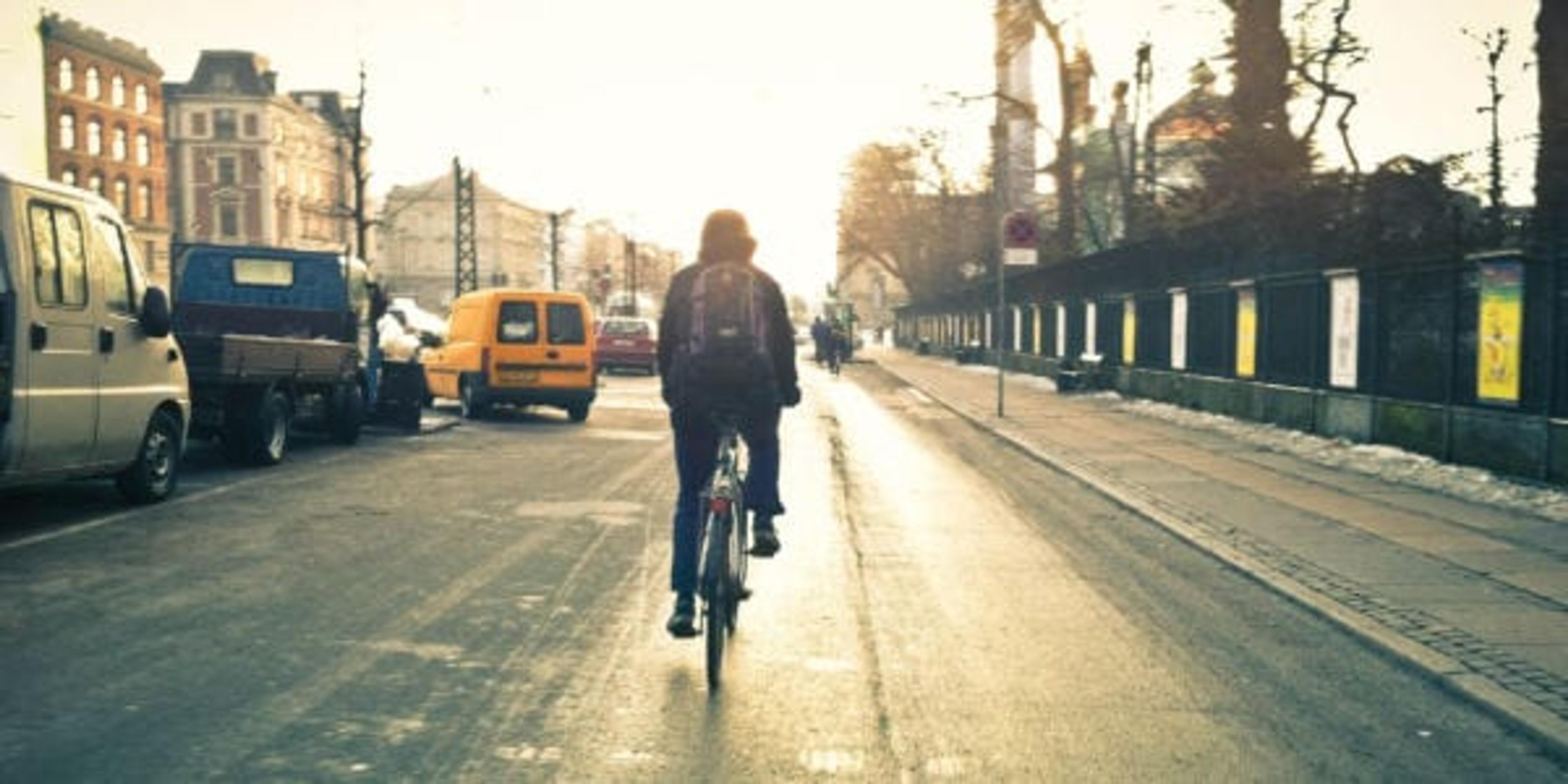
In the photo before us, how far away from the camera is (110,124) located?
2667 inches

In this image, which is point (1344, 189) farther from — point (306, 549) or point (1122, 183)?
point (1122, 183)

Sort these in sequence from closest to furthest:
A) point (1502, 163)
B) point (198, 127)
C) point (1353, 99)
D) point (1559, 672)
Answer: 1. point (1559, 672)
2. point (1502, 163)
3. point (1353, 99)
4. point (198, 127)

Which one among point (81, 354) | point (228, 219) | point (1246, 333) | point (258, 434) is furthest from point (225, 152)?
point (81, 354)

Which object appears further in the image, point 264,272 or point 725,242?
point 264,272

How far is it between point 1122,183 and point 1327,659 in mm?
27616

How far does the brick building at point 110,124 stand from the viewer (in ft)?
208

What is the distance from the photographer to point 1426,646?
6.12 metres

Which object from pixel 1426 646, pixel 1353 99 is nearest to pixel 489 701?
pixel 1426 646

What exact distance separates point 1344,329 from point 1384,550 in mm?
7680

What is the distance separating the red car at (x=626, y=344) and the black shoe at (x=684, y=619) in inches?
1262

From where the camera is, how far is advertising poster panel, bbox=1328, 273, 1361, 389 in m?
15.5

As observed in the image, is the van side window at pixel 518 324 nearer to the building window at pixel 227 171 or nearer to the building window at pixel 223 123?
the building window at pixel 227 171

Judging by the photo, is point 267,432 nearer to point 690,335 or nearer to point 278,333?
point 278,333

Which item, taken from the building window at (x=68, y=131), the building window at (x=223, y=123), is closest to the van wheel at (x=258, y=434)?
the building window at (x=68, y=131)
